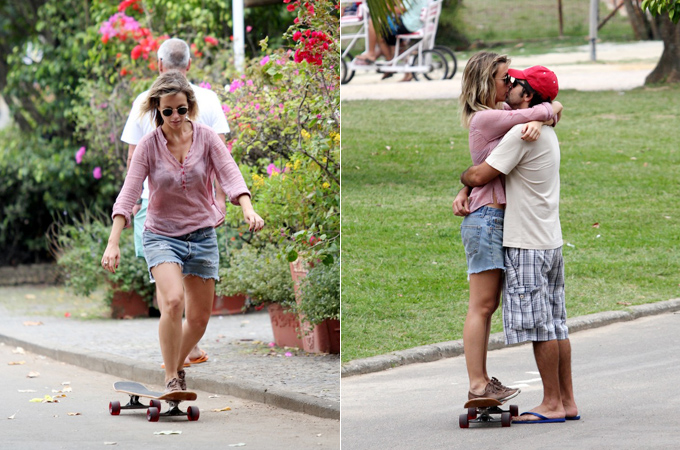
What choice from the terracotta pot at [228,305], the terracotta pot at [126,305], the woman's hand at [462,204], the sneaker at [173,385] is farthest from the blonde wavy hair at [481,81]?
the terracotta pot at [126,305]

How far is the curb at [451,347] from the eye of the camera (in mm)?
5559

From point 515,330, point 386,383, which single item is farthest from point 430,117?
point 515,330

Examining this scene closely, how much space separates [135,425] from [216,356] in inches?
85.2

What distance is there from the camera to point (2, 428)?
571 cm

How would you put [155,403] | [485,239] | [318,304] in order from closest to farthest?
[485,239] < [155,403] < [318,304]

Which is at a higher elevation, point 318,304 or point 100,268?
point 318,304

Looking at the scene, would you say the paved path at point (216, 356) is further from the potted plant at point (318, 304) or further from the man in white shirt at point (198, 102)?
the man in white shirt at point (198, 102)

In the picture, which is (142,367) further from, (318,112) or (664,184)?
(664,184)

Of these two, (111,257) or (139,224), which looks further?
(139,224)

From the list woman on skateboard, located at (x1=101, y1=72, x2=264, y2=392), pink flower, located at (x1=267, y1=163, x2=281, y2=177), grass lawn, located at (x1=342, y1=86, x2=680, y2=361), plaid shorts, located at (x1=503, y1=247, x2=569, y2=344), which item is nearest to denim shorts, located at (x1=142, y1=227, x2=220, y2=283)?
woman on skateboard, located at (x1=101, y1=72, x2=264, y2=392)

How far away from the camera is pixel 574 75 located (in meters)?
8.09

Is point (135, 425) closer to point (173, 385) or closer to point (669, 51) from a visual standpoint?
point (173, 385)

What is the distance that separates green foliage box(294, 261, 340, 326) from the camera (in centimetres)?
717

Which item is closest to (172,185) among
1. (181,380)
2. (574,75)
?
(181,380)
